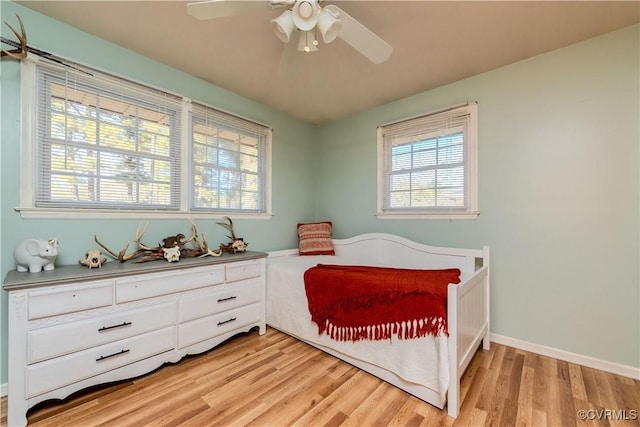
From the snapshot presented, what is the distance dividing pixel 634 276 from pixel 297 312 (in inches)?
102

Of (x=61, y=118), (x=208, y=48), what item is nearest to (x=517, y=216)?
(x=208, y=48)

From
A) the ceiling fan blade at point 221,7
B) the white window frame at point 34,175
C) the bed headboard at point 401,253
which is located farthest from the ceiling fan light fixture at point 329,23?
the bed headboard at point 401,253

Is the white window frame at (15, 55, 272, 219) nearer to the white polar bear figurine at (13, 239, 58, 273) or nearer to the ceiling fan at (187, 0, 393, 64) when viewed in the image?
the white polar bear figurine at (13, 239, 58, 273)

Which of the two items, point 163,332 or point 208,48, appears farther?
point 208,48

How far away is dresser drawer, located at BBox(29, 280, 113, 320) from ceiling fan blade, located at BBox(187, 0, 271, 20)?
1702 mm

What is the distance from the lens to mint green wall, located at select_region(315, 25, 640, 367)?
1.93m

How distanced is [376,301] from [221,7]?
2.02 meters

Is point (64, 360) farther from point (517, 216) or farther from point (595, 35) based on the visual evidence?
point (595, 35)

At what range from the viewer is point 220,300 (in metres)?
2.27

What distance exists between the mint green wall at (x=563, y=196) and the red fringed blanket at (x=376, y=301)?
2.37 feet

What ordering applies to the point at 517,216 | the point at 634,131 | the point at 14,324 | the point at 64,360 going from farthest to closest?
the point at 517,216, the point at 634,131, the point at 64,360, the point at 14,324

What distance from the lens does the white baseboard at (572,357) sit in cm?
189

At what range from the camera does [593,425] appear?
1452 mm

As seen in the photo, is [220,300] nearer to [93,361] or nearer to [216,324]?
[216,324]
